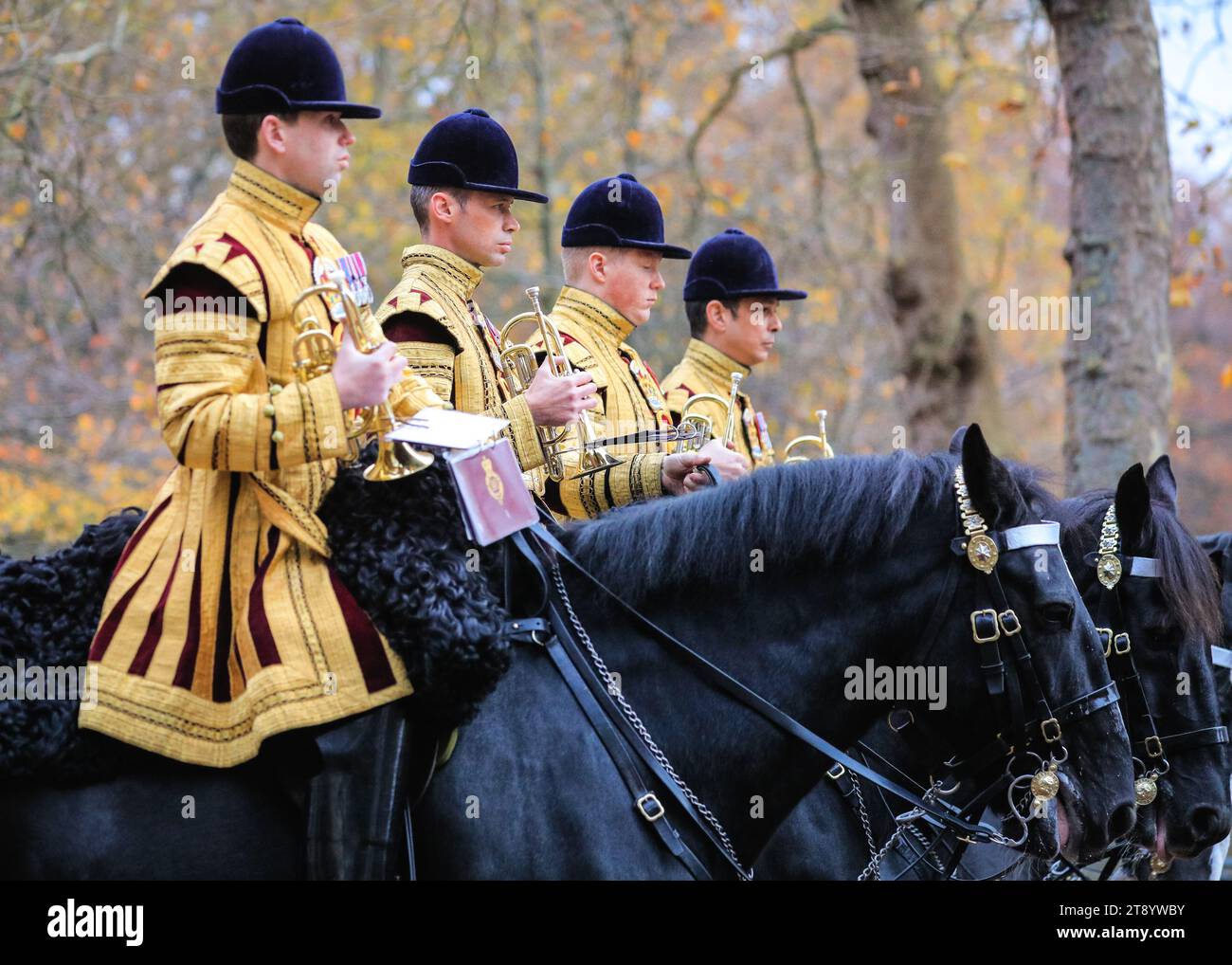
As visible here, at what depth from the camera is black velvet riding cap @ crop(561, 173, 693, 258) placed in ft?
19.1

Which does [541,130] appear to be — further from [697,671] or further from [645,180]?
[697,671]

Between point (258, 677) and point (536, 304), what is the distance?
5.42 ft

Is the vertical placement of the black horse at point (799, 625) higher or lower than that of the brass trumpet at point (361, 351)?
lower

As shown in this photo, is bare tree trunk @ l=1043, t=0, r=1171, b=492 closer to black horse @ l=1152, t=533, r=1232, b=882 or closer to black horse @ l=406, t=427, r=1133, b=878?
black horse @ l=1152, t=533, r=1232, b=882

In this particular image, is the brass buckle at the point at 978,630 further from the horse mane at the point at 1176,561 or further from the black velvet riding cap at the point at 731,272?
the black velvet riding cap at the point at 731,272

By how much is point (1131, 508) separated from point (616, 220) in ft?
7.22

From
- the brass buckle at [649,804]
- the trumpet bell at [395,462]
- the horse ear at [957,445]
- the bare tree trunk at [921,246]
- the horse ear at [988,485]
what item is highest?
the bare tree trunk at [921,246]

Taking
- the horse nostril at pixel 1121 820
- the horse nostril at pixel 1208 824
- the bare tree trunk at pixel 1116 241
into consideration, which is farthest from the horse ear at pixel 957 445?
the bare tree trunk at pixel 1116 241

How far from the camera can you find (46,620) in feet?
11.4

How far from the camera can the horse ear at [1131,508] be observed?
4926 millimetres

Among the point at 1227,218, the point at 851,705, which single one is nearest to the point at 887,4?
the point at 851,705

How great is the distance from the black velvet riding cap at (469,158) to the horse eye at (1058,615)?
6.56 ft

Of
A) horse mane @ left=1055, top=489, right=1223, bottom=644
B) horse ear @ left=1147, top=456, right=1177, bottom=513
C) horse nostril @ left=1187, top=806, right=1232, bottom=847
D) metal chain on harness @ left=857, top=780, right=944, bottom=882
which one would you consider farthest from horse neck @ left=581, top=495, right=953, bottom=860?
horse ear @ left=1147, top=456, right=1177, bottom=513

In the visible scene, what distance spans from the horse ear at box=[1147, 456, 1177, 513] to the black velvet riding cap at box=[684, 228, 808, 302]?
1.90 metres
